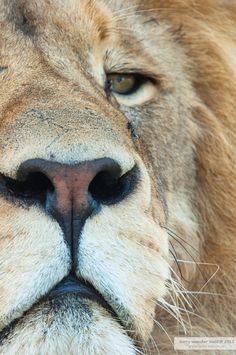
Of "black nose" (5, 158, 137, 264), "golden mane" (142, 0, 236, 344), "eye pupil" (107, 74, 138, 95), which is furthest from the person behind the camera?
"golden mane" (142, 0, 236, 344)

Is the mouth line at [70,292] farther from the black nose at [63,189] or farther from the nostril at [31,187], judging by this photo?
the nostril at [31,187]

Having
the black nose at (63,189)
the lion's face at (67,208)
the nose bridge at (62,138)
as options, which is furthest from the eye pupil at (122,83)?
the black nose at (63,189)

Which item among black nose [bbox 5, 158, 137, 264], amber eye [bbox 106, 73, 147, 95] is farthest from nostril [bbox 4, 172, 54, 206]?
amber eye [bbox 106, 73, 147, 95]

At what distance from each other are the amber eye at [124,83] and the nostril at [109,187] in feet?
2.62

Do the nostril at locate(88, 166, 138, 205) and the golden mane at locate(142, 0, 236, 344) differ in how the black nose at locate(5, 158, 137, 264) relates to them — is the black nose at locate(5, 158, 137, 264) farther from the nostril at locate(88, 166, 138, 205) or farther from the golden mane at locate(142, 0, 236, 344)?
the golden mane at locate(142, 0, 236, 344)

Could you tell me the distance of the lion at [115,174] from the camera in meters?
2.07

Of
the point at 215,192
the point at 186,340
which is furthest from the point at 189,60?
the point at 186,340

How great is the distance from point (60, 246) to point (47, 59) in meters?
0.78

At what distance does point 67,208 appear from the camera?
2045 millimetres

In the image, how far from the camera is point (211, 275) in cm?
314

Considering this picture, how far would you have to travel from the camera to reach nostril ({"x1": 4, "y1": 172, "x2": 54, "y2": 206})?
2064 mm

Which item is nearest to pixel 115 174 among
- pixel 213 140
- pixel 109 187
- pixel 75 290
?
pixel 109 187

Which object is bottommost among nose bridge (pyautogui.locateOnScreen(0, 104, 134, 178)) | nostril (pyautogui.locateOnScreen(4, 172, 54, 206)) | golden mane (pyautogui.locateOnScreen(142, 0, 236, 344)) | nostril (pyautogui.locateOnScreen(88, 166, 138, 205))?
golden mane (pyautogui.locateOnScreen(142, 0, 236, 344))

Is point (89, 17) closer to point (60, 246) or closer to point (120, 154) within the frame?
point (120, 154)
